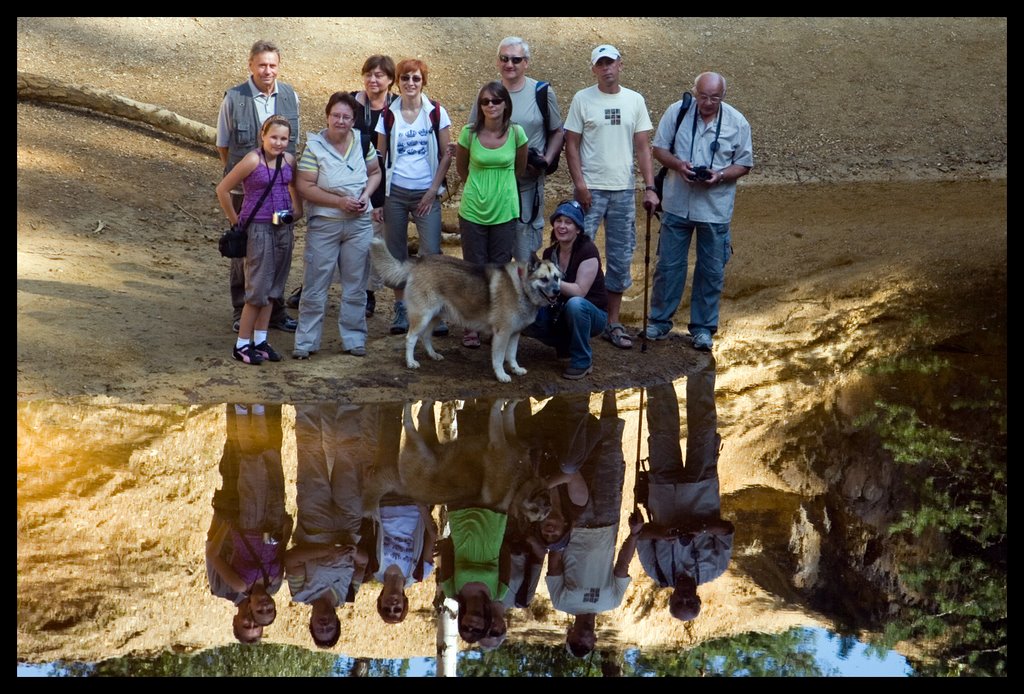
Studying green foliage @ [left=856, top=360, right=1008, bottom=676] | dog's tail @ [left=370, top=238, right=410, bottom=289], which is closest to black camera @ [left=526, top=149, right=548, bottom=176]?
dog's tail @ [left=370, top=238, right=410, bottom=289]

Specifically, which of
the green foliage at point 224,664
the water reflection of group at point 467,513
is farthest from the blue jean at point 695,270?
the green foliage at point 224,664

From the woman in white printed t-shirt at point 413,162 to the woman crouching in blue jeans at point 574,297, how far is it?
Result: 97 cm

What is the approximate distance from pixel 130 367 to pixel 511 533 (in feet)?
11.5

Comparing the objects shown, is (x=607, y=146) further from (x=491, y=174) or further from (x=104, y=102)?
(x=104, y=102)

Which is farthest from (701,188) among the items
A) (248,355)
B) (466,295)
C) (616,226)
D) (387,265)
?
(248,355)

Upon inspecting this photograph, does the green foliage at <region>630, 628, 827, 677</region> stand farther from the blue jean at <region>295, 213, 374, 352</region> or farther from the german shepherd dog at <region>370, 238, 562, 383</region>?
the blue jean at <region>295, 213, 374, 352</region>

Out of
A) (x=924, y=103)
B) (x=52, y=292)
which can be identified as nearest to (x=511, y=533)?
(x=52, y=292)

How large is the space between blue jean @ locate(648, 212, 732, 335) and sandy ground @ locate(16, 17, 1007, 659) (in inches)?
11.4

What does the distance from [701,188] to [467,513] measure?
3.76 m

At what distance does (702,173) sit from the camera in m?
8.85

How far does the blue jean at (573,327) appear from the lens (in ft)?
27.6

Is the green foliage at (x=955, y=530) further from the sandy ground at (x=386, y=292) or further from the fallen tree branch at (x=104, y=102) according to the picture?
the fallen tree branch at (x=104, y=102)

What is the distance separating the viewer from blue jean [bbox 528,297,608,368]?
8.42 meters

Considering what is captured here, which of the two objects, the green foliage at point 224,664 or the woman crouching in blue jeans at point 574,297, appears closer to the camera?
the green foliage at point 224,664
